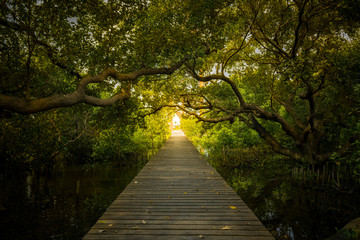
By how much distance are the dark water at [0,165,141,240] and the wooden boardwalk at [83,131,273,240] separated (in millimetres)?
3593

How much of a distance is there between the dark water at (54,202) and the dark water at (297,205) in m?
7.06

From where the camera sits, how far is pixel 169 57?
28.1ft

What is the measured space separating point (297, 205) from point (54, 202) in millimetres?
11419

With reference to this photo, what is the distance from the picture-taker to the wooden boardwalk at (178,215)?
11.5 feet

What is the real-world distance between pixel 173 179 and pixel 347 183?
34.2 ft

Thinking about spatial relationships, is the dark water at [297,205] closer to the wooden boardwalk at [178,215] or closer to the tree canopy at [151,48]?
the tree canopy at [151,48]

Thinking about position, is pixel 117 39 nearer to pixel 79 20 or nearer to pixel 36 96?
pixel 79 20

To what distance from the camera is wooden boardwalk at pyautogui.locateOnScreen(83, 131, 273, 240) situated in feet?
11.5

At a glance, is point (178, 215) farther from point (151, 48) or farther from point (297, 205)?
point (297, 205)

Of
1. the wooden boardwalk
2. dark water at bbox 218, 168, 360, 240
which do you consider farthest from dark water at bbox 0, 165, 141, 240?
dark water at bbox 218, 168, 360, 240

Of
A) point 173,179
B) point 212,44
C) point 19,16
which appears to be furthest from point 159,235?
point 212,44

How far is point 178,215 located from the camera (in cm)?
426

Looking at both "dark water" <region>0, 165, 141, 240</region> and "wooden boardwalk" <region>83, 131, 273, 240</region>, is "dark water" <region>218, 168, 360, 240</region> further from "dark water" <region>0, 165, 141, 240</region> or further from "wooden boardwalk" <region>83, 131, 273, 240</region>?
"dark water" <region>0, 165, 141, 240</region>

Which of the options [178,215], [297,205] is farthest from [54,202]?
[297,205]
